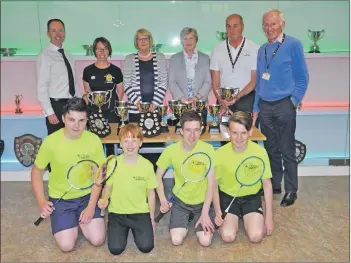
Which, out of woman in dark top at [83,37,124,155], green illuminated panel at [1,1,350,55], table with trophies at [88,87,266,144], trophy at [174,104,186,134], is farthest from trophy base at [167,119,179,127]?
green illuminated panel at [1,1,350,55]

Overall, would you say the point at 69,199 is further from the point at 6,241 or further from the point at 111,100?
the point at 111,100

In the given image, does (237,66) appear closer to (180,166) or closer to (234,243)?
(180,166)

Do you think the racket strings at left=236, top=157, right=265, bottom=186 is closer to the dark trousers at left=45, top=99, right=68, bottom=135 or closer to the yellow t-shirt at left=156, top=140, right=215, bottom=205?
the yellow t-shirt at left=156, top=140, right=215, bottom=205

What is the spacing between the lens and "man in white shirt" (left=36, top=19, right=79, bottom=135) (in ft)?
14.3

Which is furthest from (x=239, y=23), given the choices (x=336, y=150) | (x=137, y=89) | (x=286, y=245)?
(x=336, y=150)

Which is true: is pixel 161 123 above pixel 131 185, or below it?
above

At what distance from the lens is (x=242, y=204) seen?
11.8 feet

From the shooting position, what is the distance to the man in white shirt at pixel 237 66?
14.6ft

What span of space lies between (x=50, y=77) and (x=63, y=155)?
4.64ft

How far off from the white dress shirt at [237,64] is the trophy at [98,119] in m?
1.32

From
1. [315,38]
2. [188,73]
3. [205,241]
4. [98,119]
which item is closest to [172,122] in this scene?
[188,73]

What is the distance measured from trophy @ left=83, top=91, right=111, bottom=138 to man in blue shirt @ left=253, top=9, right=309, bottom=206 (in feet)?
5.03

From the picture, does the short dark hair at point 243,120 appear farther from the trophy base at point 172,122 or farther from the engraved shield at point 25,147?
the engraved shield at point 25,147

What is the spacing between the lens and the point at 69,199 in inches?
137
